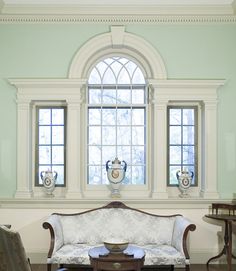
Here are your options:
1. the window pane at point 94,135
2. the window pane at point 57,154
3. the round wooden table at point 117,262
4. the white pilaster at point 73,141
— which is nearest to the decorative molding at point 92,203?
the white pilaster at point 73,141

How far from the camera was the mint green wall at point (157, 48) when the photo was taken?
23.0 feet

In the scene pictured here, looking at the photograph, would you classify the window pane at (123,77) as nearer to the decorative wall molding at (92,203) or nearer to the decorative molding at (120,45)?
the decorative molding at (120,45)

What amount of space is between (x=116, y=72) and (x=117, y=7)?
0.99 metres

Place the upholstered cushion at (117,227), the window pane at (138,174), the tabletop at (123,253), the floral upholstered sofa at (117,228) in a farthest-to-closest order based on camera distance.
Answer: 1. the window pane at (138,174)
2. the upholstered cushion at (117,227)
3. the floral upholstered sofa at (117,228)
4. the tabletop at (123,253)

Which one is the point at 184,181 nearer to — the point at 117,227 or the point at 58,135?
the point at 117,227

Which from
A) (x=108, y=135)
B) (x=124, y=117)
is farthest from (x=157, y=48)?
(x=108, y=135)

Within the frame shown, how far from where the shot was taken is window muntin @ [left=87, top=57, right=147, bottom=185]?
23.9 feet

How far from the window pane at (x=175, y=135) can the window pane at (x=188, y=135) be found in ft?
0.26

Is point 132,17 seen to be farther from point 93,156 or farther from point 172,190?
point 172,190

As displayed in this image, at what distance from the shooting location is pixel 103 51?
7.19 metres

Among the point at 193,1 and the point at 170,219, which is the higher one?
the point at 193,1

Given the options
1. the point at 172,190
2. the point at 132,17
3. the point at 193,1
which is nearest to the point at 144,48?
the point at 132,17

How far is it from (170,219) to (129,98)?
2011mm

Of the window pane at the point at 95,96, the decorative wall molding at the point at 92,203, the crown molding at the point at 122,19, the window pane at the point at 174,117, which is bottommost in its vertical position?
the decorative wall molding at the point at 92,203
